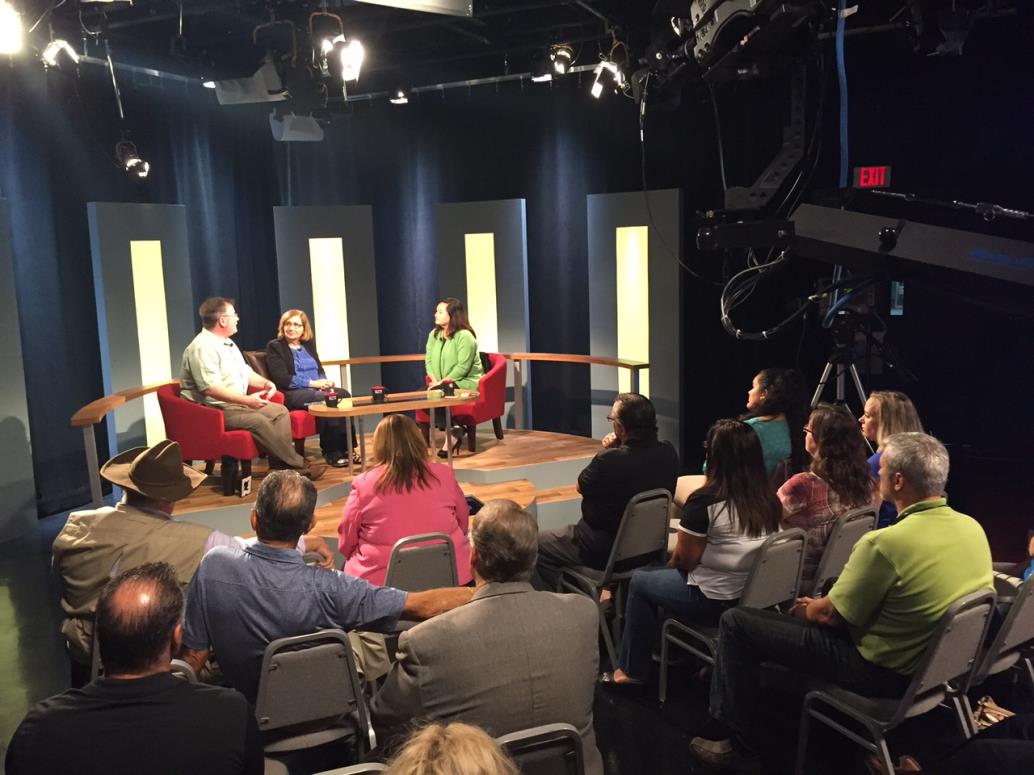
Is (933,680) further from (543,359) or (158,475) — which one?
(543,359)

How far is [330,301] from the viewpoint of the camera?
848cm

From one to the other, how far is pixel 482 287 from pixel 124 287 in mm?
3035

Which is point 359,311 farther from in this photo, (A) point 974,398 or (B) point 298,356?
(A) point 974,398

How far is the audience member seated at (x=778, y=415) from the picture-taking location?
14.3ft

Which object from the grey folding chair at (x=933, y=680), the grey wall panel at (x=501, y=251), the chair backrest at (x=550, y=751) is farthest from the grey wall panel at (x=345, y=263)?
the chair backrest at (x=550, y=751)

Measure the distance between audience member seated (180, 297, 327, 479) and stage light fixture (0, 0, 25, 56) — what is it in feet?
5.75

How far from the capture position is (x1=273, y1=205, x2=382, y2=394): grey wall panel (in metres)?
8.27

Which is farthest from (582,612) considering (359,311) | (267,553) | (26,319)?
(359,311)

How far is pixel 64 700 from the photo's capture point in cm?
174

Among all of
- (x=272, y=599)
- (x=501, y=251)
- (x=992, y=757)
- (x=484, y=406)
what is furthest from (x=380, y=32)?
(x=992, y=757)

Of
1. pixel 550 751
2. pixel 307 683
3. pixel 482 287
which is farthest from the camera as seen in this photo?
pixel 482 287

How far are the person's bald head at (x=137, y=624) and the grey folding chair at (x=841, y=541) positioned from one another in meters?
2.37

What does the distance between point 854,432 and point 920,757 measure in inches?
46.1

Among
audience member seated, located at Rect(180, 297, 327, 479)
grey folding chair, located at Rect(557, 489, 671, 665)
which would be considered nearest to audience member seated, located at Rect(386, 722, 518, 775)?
grey folding chair, located at Rect(557, 489, 671, 665)
